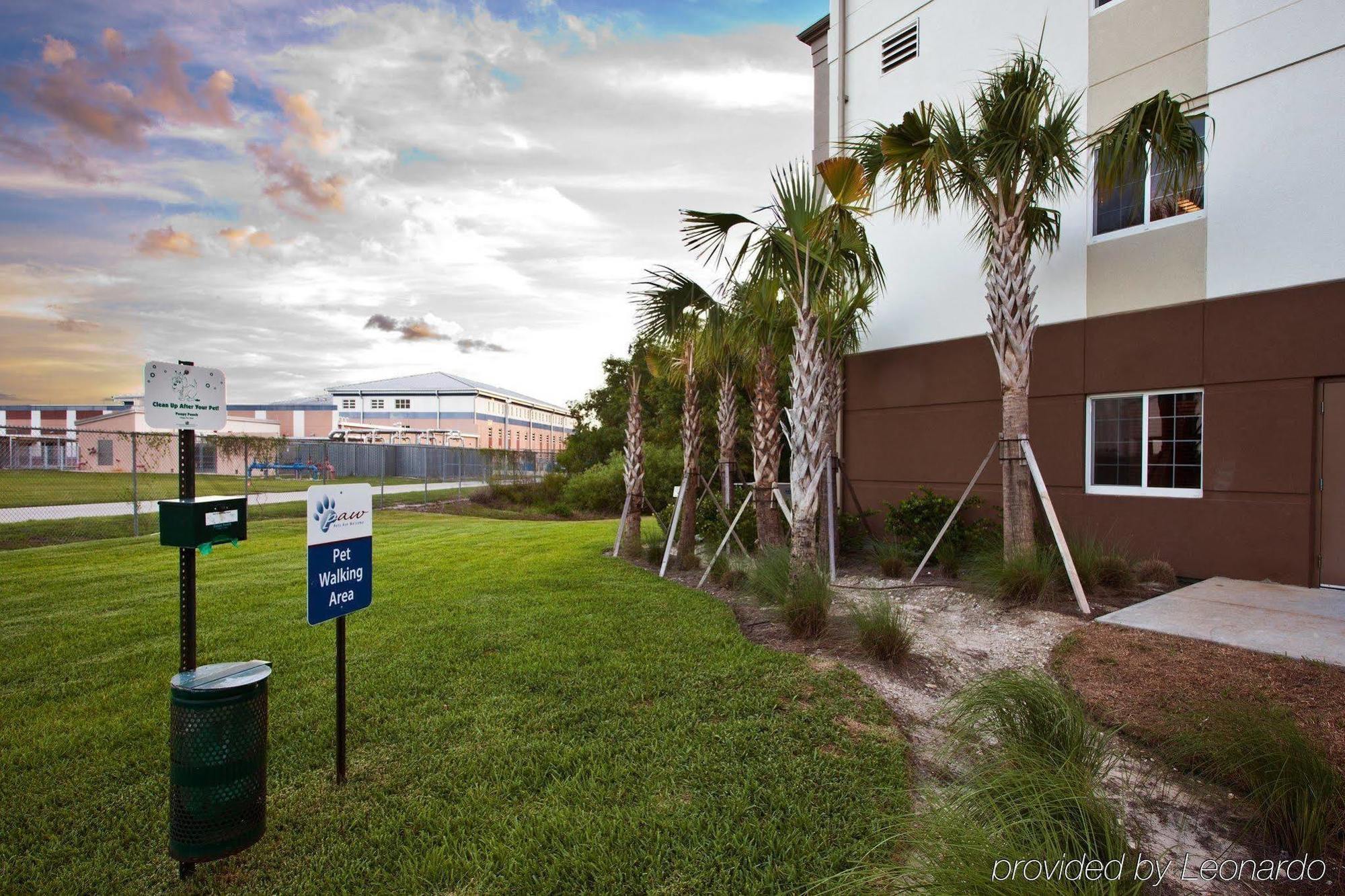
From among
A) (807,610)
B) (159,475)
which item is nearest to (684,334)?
(807,610)

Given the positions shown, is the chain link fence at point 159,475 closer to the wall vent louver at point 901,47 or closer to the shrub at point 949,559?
the shrub at point 949,559

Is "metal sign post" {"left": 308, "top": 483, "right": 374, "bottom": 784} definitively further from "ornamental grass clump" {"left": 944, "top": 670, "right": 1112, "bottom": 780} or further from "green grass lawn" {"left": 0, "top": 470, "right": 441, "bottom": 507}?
"green grass lawn" {"left": 0, "top": 470, "right": 441, "bottom": 507}

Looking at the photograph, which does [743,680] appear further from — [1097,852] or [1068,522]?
[1068,522]

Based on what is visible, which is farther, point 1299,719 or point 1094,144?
point 1094,144

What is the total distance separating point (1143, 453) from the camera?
30.9 feet

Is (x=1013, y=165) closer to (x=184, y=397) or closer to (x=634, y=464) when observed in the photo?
(x=634, y=464)

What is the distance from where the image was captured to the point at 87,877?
9.87 feet

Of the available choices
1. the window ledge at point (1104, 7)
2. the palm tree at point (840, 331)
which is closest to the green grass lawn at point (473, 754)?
the palm tree at point (840, 331)

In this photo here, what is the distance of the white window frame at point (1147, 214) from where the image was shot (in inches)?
345

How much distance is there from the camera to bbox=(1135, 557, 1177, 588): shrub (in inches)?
336

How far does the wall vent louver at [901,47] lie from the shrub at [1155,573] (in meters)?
9.59

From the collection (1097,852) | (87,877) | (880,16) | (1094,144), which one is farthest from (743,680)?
(880,16)

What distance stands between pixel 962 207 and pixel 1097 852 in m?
10.6

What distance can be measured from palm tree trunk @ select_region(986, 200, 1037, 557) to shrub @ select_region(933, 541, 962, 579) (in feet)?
4.36
